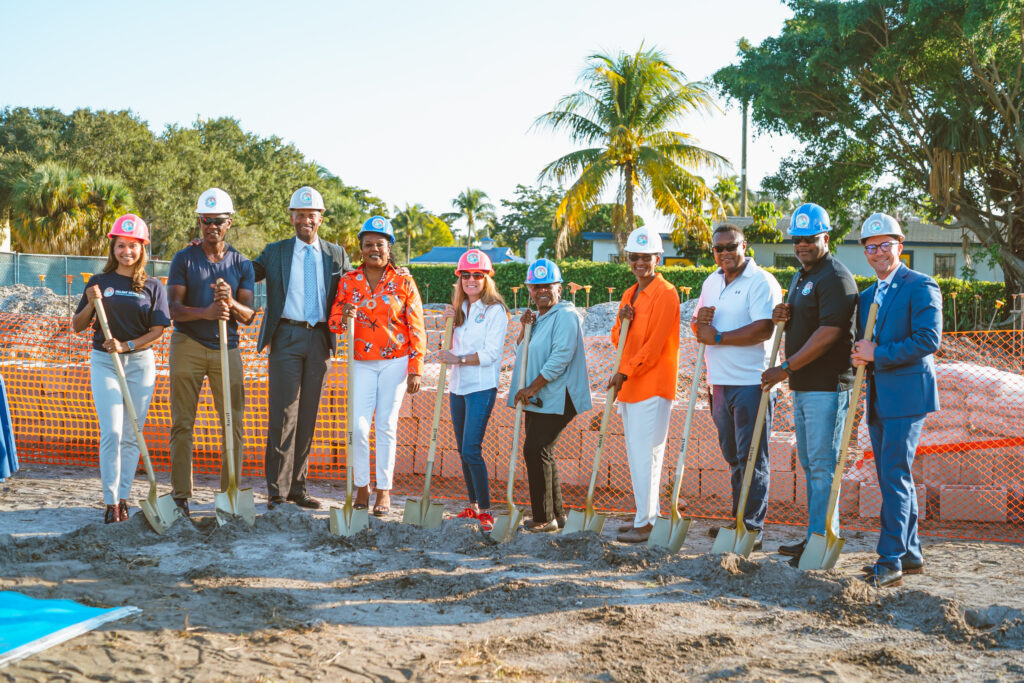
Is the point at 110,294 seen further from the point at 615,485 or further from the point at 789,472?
the point at 789,472

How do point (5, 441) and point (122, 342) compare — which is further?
point (5, 441)

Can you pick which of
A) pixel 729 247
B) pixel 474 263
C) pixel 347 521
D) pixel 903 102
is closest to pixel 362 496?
pixel 347 521

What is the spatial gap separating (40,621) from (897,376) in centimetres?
432

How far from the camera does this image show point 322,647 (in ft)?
11.8

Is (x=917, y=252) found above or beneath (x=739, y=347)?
above

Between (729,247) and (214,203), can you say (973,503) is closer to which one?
(729,247)

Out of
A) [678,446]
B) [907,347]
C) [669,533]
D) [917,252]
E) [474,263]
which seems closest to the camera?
[907,347]

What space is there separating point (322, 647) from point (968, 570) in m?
3.71

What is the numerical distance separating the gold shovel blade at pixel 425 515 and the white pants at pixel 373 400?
0.41 meters

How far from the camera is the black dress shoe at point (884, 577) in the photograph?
4516 mm

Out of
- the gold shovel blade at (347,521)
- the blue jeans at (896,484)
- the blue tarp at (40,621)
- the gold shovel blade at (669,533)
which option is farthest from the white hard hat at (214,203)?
the blue jeans at (896,484)

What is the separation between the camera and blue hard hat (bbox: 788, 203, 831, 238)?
493 cm

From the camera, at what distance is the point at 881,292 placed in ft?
15.7

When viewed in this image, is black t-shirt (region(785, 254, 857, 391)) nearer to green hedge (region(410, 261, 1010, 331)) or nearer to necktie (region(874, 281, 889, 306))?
necktie (region(874, 281, 889, 306))
